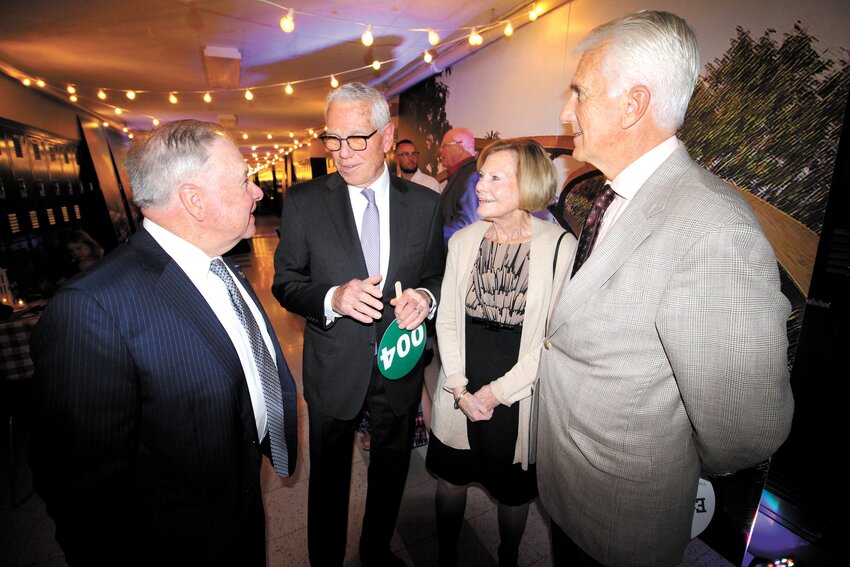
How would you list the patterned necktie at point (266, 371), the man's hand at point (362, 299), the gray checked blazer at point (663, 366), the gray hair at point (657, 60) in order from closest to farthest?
the gray checked blazer at point (663, 366) → the gray hair at point (657, 60) → the patterned necktie at point (266, 371) → the man's hand at point (362, 299)

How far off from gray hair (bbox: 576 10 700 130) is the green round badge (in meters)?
1.07

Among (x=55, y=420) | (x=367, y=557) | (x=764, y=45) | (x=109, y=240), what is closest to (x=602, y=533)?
(x=367, y=557)

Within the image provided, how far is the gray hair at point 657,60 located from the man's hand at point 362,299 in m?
0.92

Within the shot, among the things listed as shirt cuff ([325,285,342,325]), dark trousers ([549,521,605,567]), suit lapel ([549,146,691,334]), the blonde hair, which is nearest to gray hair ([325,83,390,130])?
the blonde hair

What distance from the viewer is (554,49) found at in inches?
138

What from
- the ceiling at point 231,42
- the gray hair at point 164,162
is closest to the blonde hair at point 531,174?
the gray hair at point 164,162

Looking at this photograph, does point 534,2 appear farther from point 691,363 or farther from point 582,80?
point 691,363

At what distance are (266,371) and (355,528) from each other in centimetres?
144

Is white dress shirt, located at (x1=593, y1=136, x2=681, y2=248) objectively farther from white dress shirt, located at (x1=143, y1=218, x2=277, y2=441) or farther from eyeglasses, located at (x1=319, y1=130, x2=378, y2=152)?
white dress shirt, located at (x1=143, y1=218, x2=277, y2=441)

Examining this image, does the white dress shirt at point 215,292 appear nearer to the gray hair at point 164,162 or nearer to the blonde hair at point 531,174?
the gray hair at point 164,162

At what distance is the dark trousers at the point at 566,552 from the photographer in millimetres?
1267

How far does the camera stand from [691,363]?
857 mm

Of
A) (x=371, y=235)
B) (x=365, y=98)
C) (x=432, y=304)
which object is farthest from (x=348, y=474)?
(x=365, y=98)

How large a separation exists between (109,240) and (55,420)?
436 inches
